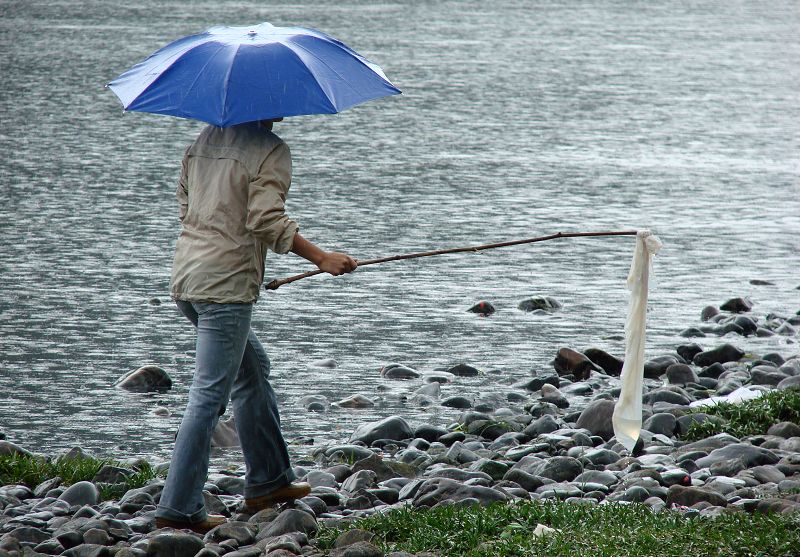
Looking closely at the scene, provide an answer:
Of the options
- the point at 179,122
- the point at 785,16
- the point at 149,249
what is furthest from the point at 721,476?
the point at 785,16

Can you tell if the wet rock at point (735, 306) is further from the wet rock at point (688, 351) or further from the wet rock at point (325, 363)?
the wet rock at point (325, 363)

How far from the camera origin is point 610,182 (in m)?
17.8

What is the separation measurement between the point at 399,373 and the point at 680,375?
1.97 meters

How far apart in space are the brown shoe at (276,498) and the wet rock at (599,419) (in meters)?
2.35

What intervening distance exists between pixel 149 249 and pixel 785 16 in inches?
1872

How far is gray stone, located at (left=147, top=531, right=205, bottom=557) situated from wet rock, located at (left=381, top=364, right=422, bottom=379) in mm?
3942

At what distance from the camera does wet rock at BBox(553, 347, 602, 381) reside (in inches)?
382

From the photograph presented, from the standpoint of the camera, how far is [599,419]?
8180 millimetres

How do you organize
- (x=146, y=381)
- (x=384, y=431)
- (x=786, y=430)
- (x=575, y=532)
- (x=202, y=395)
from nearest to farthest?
(x=575, y=532) < (x=202, y=395) < (x=786, y=430) < (x=384, y=431) < (x=146, y=381)

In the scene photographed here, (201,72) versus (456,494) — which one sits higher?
(201,72)

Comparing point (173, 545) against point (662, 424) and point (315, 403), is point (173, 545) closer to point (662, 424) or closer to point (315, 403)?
point (315, 403)

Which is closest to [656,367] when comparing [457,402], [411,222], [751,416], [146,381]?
[457,402]

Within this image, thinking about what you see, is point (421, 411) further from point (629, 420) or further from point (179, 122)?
point (179, 122)

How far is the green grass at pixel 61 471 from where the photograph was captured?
22.8ft
